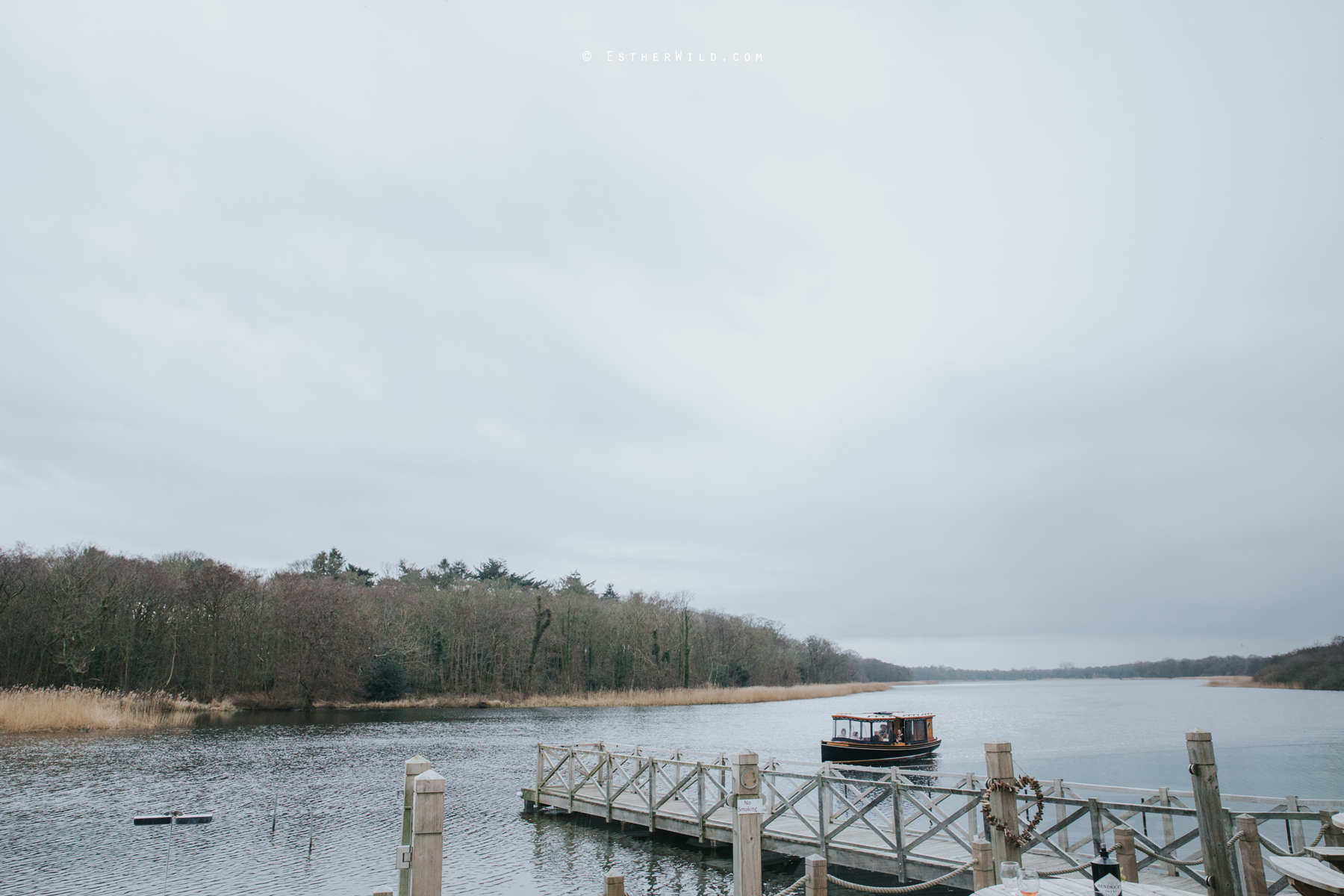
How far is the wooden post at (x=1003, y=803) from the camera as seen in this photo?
10.4 metres

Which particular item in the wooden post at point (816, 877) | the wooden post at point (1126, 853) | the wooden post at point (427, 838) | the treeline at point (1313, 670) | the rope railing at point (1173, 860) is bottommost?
the treeline at point (1313, 670)

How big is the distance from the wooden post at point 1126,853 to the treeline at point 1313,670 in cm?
12952

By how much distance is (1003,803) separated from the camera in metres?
10.4

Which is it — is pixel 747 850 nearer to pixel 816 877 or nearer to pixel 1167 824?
pixel 816 877

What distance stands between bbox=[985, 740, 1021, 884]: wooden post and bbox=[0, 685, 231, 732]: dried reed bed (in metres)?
45.1

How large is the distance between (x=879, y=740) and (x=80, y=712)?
39693 millimetres

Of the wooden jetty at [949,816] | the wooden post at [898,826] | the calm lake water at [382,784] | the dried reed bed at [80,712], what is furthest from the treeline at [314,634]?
the wooden post at [898,826]

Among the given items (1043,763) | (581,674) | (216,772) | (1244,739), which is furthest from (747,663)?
(216,772)

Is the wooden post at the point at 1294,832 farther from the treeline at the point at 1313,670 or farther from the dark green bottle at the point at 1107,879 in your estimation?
the treeline at the point at 1313,670

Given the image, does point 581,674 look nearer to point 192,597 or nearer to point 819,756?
point 192,597

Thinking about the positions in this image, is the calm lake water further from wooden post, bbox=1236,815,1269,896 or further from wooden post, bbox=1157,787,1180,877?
wooden post, bbox=1236,815,1269,896

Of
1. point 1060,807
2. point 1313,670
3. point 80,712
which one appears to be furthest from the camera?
point 1313,670

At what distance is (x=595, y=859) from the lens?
17.7m

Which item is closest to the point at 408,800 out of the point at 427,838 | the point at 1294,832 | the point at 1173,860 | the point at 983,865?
the point at 427,838
